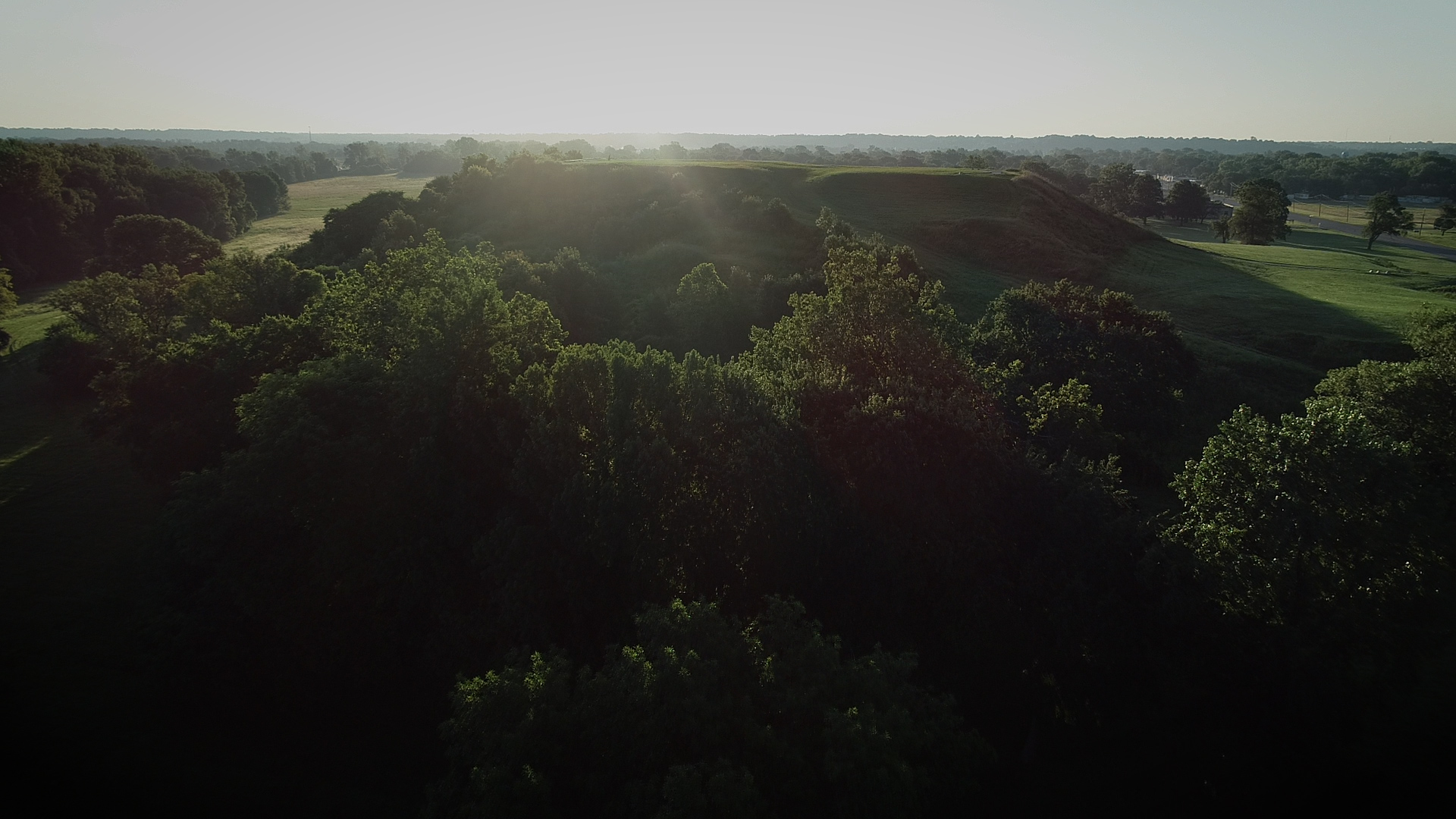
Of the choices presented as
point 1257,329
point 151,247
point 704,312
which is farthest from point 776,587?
point 151,247

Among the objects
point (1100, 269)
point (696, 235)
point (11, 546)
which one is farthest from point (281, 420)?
point (1100, 269)

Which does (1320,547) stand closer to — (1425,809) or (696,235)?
(1425,809)

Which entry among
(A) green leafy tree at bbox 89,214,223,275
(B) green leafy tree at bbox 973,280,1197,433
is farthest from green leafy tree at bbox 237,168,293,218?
(B) green leafy tree at bbox 973,280,1197,433

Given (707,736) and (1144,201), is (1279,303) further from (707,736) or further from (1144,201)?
(1144,201)

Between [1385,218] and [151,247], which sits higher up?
[1385,218]

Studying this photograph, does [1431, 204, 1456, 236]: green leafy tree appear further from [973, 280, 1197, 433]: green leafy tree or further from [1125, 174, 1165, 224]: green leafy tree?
[973, 280, 1197, 433]: green leafy tree
